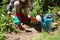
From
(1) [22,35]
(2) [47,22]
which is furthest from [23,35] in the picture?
(2) [47,22]

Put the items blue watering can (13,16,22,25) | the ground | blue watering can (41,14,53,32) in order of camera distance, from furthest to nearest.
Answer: blue watering can (13,16,22,25)
blue watering can (41,14,53,32)
the ground

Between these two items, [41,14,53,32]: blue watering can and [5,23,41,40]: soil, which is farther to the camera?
[41,14,53,32]: blue watering can

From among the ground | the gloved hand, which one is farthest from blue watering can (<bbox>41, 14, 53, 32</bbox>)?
the gloved hand

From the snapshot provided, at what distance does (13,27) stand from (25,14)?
560 millimetres

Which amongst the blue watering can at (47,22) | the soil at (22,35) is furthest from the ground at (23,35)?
the blue watering can at (47,22)

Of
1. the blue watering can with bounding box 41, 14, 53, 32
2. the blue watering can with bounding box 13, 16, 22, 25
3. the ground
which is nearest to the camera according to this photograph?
the ground

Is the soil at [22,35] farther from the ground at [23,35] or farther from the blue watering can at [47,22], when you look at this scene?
the blue watering can at [47,22]

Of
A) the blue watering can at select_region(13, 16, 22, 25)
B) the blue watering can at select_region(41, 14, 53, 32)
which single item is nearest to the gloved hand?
the blue watering can at select_region(13, 16, 22, 25)

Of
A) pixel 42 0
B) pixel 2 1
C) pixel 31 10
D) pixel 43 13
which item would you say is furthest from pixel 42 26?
pixel 2 1

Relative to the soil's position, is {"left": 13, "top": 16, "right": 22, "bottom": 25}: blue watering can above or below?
above

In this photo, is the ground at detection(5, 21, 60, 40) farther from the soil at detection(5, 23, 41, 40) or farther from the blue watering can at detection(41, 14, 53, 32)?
the blue watering can at detection(41, 14, 53, 32)

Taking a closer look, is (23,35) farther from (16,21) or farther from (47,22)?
(47,22)

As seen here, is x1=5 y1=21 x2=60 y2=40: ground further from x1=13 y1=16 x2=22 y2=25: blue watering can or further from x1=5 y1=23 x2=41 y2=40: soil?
x1=13 y1=16 x2=22 y2=25: blue watering can

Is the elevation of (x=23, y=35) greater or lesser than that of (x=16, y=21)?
lesser
